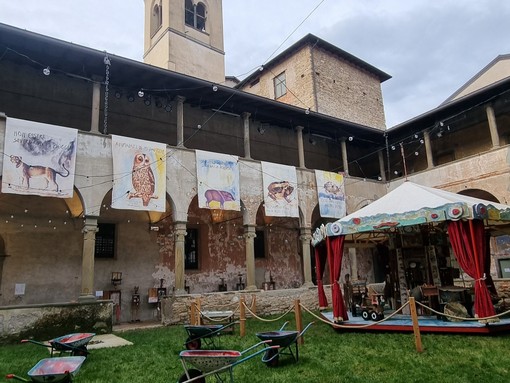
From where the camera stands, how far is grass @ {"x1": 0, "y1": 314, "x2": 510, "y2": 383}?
604cm

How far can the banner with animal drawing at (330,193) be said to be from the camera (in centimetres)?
1798

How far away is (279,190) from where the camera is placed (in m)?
16.6

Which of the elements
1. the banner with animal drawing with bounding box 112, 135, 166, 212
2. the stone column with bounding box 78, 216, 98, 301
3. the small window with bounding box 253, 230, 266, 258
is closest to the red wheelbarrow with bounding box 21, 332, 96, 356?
the stone column with bounding box 78, 216, 98, 301

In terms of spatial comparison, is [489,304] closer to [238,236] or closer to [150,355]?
A: [150,355]

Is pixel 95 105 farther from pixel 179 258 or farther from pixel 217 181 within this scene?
pixel 179 258

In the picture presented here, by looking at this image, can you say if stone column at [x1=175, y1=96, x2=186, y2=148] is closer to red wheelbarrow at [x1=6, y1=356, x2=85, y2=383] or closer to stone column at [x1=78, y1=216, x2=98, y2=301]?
stone column at [x1=78, y1=216, x2=98, y2=301]

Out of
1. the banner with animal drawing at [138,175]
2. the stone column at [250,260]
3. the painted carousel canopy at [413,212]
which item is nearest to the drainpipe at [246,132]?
the stone column at [250,260]

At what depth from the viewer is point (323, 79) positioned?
24.6 m

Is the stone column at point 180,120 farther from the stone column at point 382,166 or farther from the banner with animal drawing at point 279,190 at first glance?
the stone column at point 382,166

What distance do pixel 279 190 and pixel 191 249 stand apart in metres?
4.57

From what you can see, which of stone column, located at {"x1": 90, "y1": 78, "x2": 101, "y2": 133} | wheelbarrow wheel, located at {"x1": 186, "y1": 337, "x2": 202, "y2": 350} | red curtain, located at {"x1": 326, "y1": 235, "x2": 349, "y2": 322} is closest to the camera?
wheelbarrow wheel, located at {"x1": 186, "y1": 337, "x2": 202, "y2": 350}

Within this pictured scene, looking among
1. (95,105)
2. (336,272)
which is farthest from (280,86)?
(336,272)

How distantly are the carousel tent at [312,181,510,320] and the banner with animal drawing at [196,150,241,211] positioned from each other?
4.01 m

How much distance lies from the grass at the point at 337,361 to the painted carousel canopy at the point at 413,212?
8.53ft
